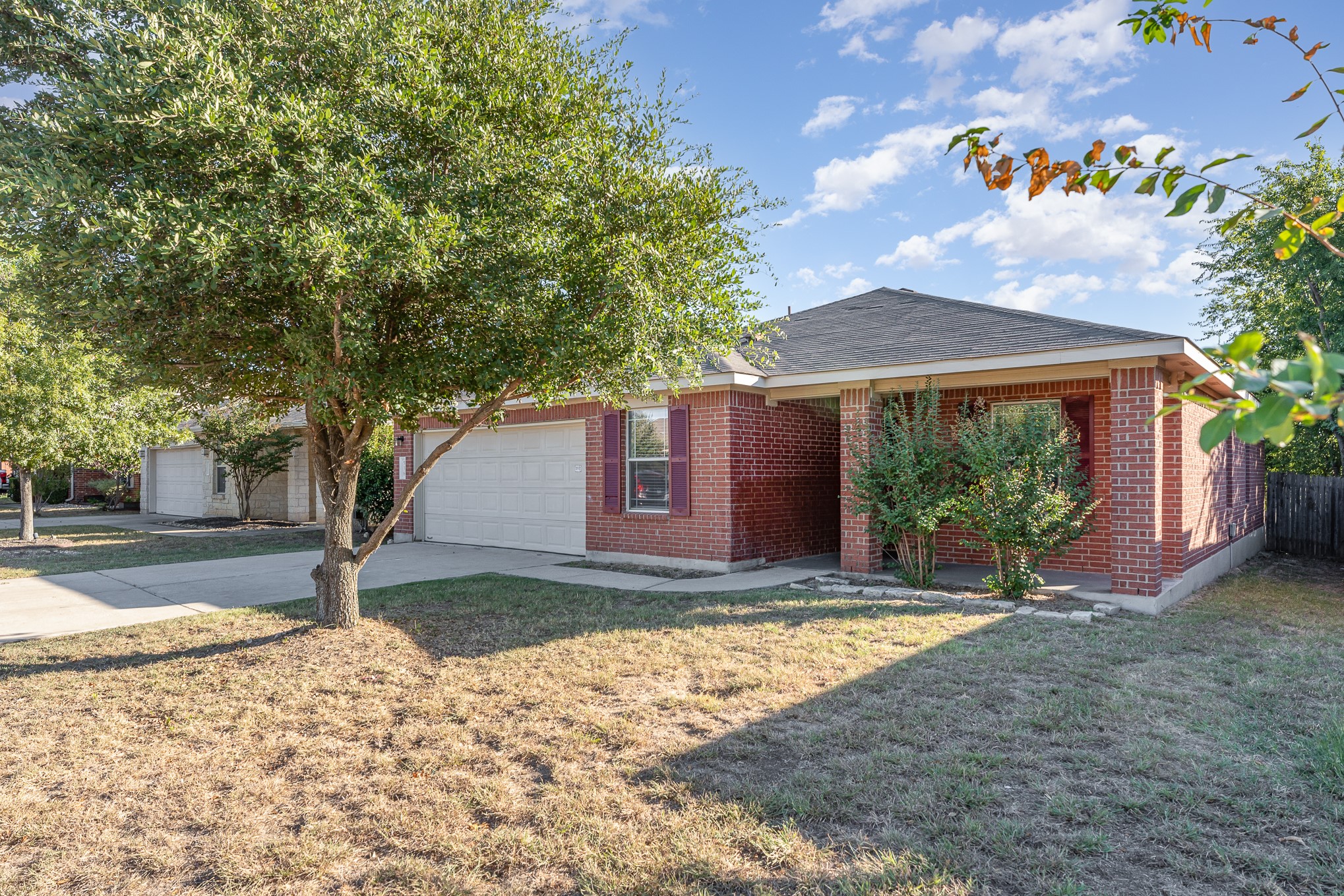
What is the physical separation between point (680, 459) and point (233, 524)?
15.0 metres

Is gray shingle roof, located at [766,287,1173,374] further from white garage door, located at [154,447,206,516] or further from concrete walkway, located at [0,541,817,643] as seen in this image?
white garage door, located at [154,447,206,516]

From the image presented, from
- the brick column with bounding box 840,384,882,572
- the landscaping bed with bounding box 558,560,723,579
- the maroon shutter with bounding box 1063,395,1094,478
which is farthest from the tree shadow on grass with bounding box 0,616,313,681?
the maroon shutter with bounding box 1063,395,1094,478

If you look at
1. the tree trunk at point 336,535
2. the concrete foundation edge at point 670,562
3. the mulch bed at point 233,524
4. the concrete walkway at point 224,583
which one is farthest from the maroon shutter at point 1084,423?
the mulch bed at point 233,524

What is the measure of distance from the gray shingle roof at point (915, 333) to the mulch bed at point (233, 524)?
13905 mm

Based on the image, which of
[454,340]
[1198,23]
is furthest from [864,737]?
[454,340]

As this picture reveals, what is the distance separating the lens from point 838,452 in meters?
12.5

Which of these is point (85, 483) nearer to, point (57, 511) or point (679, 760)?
point (57, 511)

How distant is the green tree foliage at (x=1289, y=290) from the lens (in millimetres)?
12211

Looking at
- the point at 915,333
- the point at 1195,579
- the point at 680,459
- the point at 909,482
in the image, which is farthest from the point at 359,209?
the point at 1195,579

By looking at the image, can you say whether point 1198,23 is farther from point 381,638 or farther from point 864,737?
point 381,638

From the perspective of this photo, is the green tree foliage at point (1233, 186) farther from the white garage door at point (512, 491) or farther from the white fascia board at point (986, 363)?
the white garage door at point (512, 491)

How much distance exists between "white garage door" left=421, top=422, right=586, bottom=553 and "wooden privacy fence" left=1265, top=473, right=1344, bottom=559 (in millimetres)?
13201

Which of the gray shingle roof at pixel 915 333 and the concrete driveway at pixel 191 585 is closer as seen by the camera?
the concrete driveway at pixel 191 585

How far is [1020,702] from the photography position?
15.9 ft
